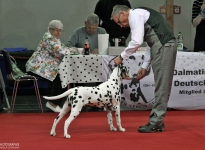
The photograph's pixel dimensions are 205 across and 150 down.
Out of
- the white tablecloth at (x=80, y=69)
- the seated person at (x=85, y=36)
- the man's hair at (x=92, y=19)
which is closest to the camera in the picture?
the white tablecloth at (x=80, y=69)

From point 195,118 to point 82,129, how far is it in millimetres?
1487

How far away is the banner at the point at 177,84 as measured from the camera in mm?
5906

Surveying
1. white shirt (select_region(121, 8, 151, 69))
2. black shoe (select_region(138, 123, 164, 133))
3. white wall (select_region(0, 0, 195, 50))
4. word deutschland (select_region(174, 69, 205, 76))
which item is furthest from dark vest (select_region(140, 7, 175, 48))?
white wall (select_region(0, 0, 195, 50))

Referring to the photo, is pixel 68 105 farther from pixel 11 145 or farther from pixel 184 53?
pixel 184 53

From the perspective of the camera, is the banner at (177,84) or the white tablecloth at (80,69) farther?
the banner at (177,84)

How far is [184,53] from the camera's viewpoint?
5.96 metres

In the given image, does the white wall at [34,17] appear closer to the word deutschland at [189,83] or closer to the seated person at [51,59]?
the seated person at [51,59]

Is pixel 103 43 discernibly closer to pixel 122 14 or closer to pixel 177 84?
pixel 177 84

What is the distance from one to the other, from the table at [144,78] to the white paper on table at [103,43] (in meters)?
0.13

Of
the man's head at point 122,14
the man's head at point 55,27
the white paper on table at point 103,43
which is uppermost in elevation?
the man's head at point 122,14

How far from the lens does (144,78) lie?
593 centimetres

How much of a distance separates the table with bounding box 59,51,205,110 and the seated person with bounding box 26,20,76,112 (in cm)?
17

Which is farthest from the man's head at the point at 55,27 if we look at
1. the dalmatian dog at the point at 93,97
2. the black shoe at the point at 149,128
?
the black shoe at the point at 149,128

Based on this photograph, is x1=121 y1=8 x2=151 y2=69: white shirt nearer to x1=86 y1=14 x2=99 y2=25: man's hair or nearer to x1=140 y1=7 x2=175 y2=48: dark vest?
x1=140 y1=7 x2=175 y2=48: dark vest
